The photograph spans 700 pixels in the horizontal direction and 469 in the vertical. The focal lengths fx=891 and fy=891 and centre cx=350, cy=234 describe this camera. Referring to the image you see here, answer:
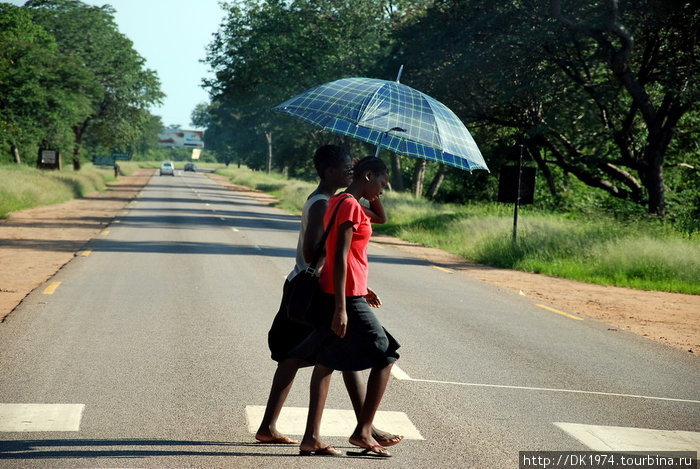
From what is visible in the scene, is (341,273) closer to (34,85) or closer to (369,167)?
(369,167)

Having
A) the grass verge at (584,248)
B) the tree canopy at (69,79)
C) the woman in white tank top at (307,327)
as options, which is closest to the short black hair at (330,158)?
the woman in white tank top at (307,327)

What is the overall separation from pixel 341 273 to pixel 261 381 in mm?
2586

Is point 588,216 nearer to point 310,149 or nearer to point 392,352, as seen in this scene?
point 392,352

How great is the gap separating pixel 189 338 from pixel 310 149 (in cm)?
6184

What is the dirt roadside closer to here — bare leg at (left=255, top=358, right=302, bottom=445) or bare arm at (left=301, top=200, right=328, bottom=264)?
bare leg at (left=255, top=358, right=302, bottom=445)

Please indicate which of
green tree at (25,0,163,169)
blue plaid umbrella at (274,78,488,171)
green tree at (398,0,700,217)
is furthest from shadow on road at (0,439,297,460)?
green tree at (25,0,163,169)

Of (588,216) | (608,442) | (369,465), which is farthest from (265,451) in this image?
(588,216)

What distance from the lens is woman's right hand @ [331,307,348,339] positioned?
191 inches

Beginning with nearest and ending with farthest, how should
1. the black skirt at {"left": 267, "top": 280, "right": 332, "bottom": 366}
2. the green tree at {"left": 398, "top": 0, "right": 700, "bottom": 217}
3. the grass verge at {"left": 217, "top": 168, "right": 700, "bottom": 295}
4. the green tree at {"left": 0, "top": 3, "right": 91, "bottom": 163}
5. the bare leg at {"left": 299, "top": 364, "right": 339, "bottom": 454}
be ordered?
the bare leg at {"left": 299, "top": 364, "right": 339, "bottom": 454}
the black skirt at {"left": 267, "top": 280, "right": 332, "bottom": 366}
the grass verge at {"left": 217, "top": 168, "right": 700, "bottom": 295}
the green tree at {"left": 398, "top": 0, "right": 700, "bottom": 217}
the green tree at {"left": 0, "top": 3, "right": 91, "bottom": 163}

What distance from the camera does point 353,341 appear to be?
500cm

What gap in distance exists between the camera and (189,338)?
29.5 ft

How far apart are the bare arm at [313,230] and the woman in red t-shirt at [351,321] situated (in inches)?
2.0

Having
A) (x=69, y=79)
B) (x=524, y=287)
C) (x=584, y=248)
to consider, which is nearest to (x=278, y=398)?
(x=524, y=287)

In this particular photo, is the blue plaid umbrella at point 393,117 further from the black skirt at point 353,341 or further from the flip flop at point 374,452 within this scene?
the flip flop at point 374,452
